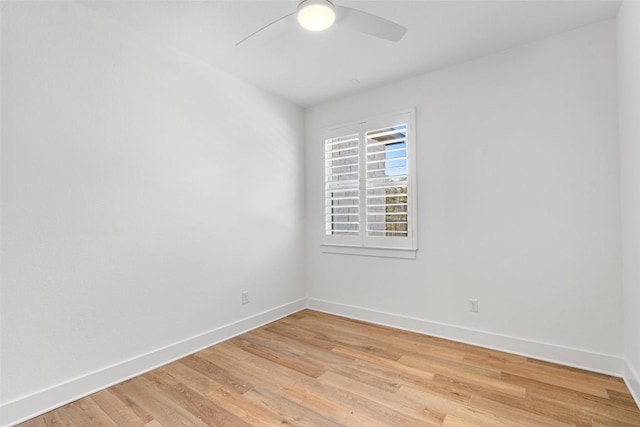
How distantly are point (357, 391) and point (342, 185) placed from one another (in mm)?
2176

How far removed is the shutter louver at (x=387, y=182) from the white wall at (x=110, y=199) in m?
1.26

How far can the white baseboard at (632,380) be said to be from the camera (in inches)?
72.7

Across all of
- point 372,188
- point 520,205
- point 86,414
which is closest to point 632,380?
point 520,205

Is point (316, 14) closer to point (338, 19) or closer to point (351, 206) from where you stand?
point (338, 19)

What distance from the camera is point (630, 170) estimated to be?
6.37 feet

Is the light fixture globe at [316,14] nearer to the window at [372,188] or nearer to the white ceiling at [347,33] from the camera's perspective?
the white ceiling at [347,33]

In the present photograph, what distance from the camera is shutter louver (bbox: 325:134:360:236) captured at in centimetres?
346

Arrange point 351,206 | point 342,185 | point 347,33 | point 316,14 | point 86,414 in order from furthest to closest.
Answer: point 342,185 → point 351,206 → point 347,33 → point 86,414 → point 316,14

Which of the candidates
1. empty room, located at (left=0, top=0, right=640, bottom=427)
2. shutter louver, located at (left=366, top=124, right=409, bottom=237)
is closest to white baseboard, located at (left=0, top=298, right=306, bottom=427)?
empty room, located at (left=0, top=0, right=640, bottom=427)

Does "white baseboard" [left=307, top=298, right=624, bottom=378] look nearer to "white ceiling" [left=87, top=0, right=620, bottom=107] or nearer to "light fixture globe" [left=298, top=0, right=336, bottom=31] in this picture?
"white ceiling" [left=87, top=0, right=620, bottom=107]

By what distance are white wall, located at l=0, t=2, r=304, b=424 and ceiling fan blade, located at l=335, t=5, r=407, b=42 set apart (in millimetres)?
1615

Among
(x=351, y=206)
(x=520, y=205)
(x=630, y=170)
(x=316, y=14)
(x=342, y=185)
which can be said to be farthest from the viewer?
(x=342, y=185)

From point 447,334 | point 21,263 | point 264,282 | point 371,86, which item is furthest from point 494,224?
point 21,263

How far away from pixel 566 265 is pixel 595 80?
4.59 feet
